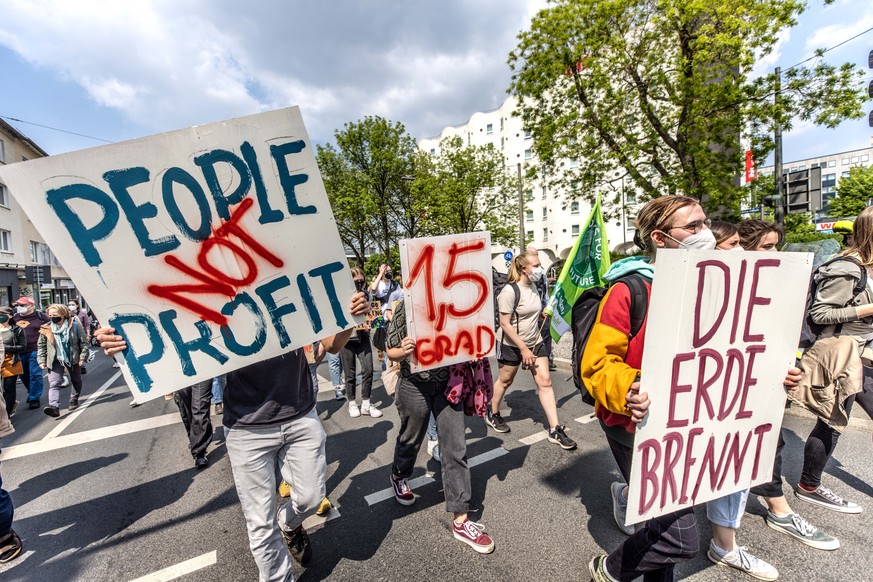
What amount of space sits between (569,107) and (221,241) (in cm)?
1279

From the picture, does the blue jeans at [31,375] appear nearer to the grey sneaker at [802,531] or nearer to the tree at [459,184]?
the grey sneaker at [802,531]

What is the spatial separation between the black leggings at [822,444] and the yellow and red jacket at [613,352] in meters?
2.16

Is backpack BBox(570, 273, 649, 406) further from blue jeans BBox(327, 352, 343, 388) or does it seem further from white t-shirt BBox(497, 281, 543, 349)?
blue jeans BBox(327, 352, 343, 388)

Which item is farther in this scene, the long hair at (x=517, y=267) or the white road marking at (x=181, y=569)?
the long hair at (x=517, y=267)

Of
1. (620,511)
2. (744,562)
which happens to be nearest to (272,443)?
(620,511)

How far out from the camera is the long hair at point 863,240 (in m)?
2.75

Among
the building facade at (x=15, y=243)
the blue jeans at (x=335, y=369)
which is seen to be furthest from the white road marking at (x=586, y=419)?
the building facade at (x=15, y=243)

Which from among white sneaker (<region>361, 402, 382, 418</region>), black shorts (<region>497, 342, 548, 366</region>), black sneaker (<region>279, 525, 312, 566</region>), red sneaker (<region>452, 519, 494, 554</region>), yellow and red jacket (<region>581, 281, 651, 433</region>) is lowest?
white sneaker (<region>361, 402, 382, 418</region>)

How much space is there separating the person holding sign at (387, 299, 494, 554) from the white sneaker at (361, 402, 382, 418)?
7.24 feet

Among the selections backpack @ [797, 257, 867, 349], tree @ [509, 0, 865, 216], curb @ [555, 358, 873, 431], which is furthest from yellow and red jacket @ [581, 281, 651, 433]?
tree @ [509, 0, 865, 216]

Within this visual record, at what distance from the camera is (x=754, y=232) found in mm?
3014

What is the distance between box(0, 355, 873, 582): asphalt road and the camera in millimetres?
2484

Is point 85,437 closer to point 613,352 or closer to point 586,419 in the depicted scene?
point 586,419

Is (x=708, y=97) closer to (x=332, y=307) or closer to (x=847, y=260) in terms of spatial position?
(x=847, y=260)
